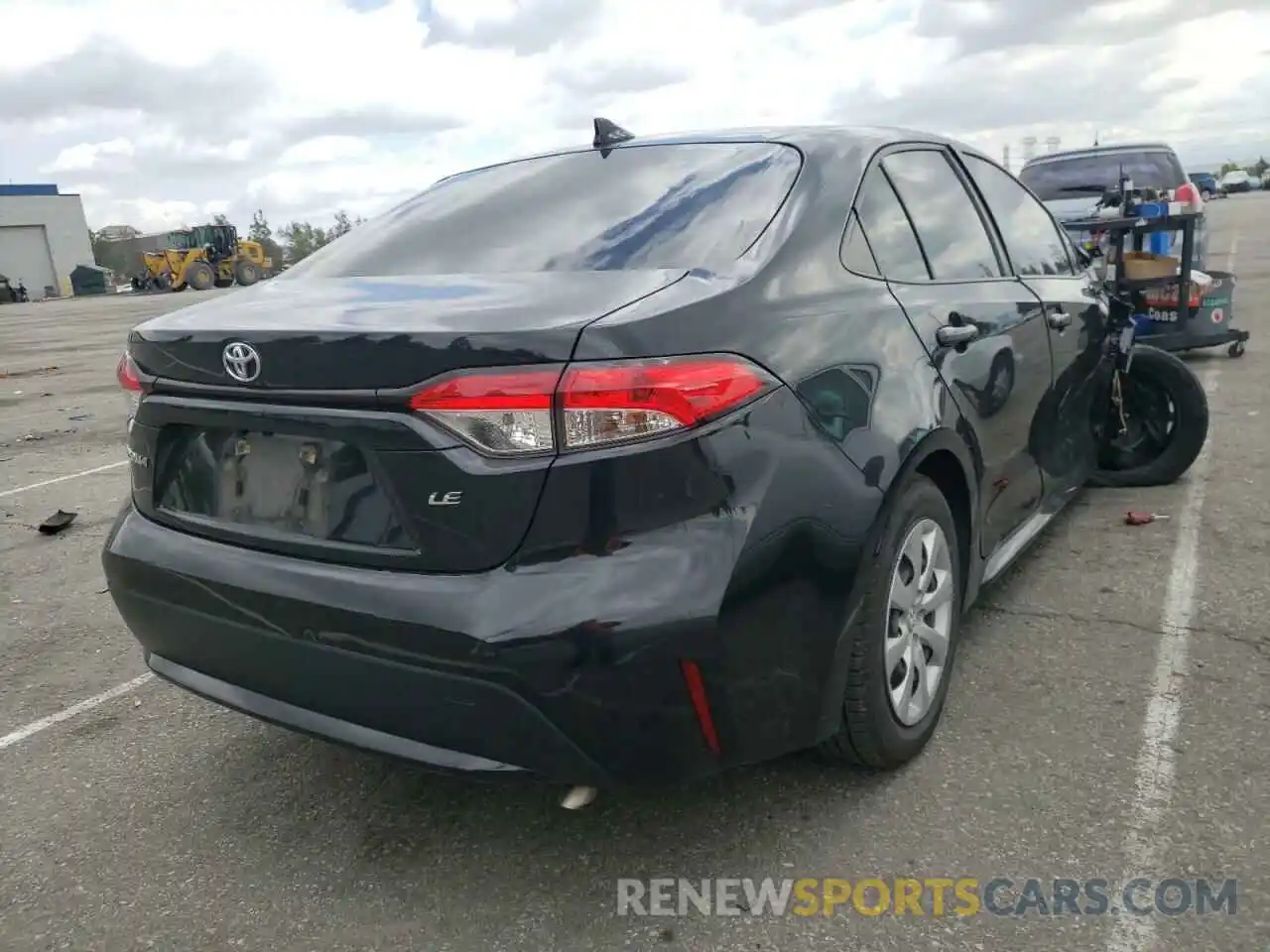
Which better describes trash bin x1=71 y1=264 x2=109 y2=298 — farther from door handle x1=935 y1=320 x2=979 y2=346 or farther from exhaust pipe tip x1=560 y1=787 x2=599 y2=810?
exhaust pipe tip x1=560 y1=787 x2=599 y2=810

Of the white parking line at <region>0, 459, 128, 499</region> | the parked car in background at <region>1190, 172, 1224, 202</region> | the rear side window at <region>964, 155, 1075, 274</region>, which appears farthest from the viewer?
the parked car in background at <region>1190, 172, 1224, 202</region>

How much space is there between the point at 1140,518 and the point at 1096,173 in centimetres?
759

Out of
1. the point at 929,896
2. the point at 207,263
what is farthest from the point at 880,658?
the point at 207,263

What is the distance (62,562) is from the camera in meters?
4.98

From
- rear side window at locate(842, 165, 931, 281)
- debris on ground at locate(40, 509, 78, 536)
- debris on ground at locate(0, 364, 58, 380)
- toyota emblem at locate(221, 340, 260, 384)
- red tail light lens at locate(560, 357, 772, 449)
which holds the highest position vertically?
rear side window at locate(842, 165, 931, 281)

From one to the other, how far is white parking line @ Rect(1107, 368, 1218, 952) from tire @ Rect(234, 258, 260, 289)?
46.0 metres

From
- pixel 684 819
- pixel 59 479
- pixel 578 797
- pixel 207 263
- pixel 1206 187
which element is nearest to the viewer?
pixel 578 797

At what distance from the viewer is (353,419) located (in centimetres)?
210

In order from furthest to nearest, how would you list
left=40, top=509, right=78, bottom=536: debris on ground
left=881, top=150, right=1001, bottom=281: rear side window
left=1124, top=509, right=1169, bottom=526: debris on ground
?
left=40, top=509, right=78, bottom=536: debris on ground < left=1124, top=509, right=1169, bottom=526: debris on ground < left=881, top=150, right=1001, bottom=281: rear side window

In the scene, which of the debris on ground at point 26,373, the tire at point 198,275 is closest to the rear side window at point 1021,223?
the debris on ground at point 26,373

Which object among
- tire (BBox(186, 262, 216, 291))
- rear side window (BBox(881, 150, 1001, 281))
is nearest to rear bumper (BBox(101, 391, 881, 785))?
rear side window (BBox(881, 150, 1001, 281))

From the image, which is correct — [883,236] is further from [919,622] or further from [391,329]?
[391,329]

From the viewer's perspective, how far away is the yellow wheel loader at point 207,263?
45.7 meters

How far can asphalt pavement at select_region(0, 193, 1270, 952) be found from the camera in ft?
7.42
